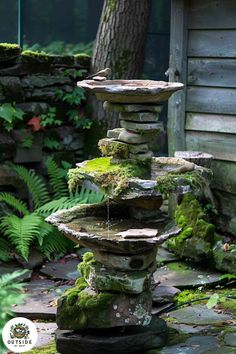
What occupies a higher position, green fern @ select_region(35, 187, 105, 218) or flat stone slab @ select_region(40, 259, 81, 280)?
green fern @ select_region(35, 187, 105, 218)

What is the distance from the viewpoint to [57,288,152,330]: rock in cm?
529

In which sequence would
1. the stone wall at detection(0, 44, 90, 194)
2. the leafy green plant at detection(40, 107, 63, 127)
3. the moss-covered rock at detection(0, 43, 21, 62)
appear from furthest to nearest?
the leafy green plant at detection(40, 107, 63, 127)
the stone wall at detection(0, 44, 90, 194)
the moss-covered rock at detection(0, 43, 21, 62)

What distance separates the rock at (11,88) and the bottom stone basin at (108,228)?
10.6ft

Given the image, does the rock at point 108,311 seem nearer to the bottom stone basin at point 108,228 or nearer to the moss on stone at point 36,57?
the bottom stone basin at point 108,228

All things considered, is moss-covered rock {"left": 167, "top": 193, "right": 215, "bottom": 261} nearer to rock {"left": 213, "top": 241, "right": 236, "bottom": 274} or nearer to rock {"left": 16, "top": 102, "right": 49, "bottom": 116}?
rock {"left": 213, "top": 241, "right": 236, "bottom": 274}

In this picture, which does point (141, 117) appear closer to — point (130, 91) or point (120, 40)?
point (130, 91)

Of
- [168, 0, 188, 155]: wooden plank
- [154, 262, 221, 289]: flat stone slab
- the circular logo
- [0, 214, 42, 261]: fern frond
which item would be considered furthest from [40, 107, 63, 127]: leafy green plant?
the circular logo

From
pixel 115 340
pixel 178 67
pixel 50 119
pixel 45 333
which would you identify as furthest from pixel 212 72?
pixel 115 340

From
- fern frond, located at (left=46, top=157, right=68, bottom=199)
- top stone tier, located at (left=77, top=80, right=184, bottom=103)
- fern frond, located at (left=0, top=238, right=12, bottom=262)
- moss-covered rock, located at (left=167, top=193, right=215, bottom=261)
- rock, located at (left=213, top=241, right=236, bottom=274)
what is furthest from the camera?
fern frond, located at (left=46, top=157, right=68, bottom=199)

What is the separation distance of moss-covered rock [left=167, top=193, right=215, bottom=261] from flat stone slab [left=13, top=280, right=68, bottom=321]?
1.23 meters

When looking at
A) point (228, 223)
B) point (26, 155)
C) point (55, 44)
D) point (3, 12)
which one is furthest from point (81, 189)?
point (3, 12)

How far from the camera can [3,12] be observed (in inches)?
406

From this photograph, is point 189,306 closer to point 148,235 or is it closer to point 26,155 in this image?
point 148,235

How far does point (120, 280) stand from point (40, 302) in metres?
1.60
